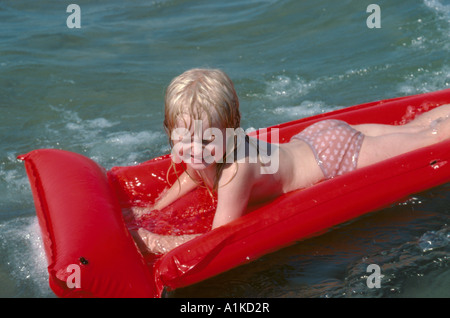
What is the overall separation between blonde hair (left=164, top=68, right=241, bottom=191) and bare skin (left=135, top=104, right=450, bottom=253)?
260 mm

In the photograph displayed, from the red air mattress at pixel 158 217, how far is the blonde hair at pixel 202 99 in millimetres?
551

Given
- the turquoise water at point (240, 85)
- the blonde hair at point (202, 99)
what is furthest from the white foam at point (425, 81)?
the blonde hair at point (202, 99)

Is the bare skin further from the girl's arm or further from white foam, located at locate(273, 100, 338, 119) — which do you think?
white foam, located at locate(273, 100, 338, 119)

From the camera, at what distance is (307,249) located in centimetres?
341

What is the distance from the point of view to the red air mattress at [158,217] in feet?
9.05

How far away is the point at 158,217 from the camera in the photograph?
3.47 m

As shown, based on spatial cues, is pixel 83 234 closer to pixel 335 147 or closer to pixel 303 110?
pixel 335 147

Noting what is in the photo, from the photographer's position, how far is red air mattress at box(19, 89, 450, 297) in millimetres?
2758

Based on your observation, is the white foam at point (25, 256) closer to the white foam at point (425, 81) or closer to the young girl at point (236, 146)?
the young girl at point (236, 146)

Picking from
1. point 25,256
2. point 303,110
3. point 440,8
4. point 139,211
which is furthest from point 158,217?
point 440,8

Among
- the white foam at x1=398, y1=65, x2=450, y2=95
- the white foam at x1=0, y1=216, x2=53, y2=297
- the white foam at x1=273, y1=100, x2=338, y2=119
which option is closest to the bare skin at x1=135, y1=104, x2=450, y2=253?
the white foam at x1=0, y1=216, x2=53, y2=297
